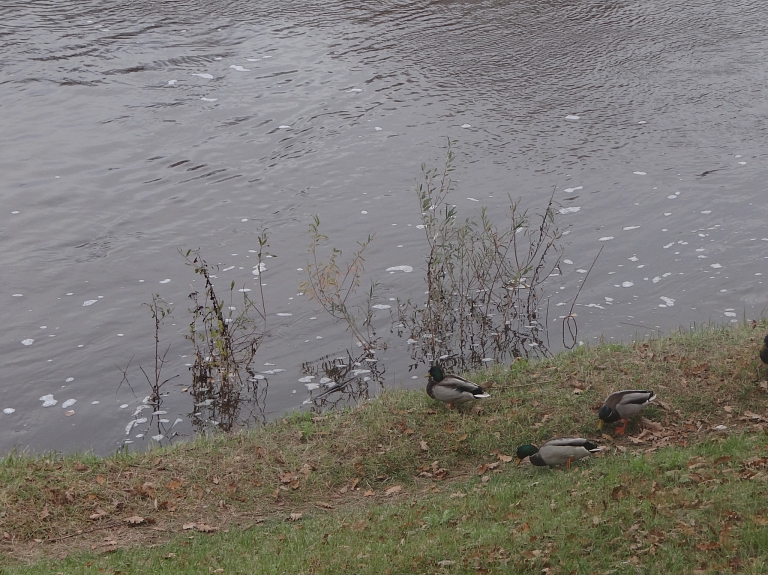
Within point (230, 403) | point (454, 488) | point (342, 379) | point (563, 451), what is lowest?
point (342, 379)

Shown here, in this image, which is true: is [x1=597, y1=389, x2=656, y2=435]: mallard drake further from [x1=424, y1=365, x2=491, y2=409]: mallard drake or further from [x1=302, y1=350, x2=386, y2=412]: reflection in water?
[x1=302, y1=350, x2=386, y2=412]: reflection in water

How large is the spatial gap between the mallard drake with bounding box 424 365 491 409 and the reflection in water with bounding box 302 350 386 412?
1.66 m

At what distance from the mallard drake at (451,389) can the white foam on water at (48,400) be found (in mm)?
5433

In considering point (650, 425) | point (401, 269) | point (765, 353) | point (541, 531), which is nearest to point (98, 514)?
point (541, 531)

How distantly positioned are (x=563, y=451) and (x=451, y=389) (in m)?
1.77

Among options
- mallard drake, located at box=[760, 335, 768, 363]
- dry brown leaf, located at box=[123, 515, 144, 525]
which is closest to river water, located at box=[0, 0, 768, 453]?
dry brown leaf, located at box=[123, 515, 144, 525]

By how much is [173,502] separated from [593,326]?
7.27 meters

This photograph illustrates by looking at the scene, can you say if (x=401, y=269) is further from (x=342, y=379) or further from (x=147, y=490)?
(x=147, y=490)

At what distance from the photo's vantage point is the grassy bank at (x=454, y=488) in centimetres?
695

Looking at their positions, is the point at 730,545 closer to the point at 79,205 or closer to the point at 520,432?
the point at 520,432

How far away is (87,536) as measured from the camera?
8461mm

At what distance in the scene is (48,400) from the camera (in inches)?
486

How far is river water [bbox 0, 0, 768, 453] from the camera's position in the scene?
13773 millimetres

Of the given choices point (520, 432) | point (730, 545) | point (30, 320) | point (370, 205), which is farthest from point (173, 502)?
point (370, 205)
